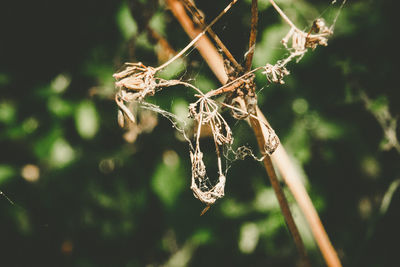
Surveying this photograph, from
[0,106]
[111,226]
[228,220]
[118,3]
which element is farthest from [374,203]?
[0,106]

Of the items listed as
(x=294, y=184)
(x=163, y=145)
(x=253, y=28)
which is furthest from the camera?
(x=163, y=145)

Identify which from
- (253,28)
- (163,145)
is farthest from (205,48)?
(163,145)

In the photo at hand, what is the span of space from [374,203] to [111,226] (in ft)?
3.03

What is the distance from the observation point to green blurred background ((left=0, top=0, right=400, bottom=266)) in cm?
100

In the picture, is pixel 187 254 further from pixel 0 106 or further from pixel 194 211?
pixel 0 106

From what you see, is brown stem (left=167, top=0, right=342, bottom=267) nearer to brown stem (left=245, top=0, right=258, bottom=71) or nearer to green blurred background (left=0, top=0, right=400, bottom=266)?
brown stem (left=245, top=0, right=258, bottom=71)

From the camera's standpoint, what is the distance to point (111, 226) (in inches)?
45.1

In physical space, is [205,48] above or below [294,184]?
above

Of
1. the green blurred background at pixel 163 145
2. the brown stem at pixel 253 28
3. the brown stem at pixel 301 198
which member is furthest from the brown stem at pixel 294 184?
the green blurred background at pixel 163 145

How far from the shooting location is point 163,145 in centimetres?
112

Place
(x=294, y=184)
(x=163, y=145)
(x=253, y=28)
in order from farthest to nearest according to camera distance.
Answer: (x=163, y=145) < (x=294, y=184) < (x=253, y=28)

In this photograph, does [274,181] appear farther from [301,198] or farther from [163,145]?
Result: [163,145]

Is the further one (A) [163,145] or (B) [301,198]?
(A) [163,145]

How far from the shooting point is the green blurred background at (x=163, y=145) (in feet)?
3.27
